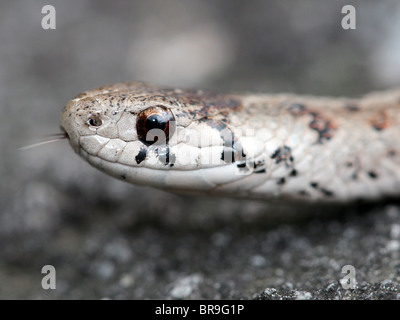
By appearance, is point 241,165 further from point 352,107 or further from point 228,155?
point 352,107

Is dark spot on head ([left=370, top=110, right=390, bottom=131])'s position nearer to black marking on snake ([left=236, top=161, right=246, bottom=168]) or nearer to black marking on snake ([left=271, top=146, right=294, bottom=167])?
black marking on snake ([left=271, top=146, right=294, bottom=167])

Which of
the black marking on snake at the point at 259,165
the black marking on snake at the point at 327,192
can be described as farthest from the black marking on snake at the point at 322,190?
the black marking on snake at the point at 259,165

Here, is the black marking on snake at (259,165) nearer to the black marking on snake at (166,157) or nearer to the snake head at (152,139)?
the snake head at (152,139)

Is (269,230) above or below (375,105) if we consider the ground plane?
below

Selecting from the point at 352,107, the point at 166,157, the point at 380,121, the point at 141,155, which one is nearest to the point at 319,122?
the point at 352,107

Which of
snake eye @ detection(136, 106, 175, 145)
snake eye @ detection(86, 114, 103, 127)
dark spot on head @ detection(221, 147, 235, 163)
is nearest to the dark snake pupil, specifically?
snake eye @ detection(136, 106, 175, 145)

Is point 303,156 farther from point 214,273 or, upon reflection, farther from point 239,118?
point 214,273
